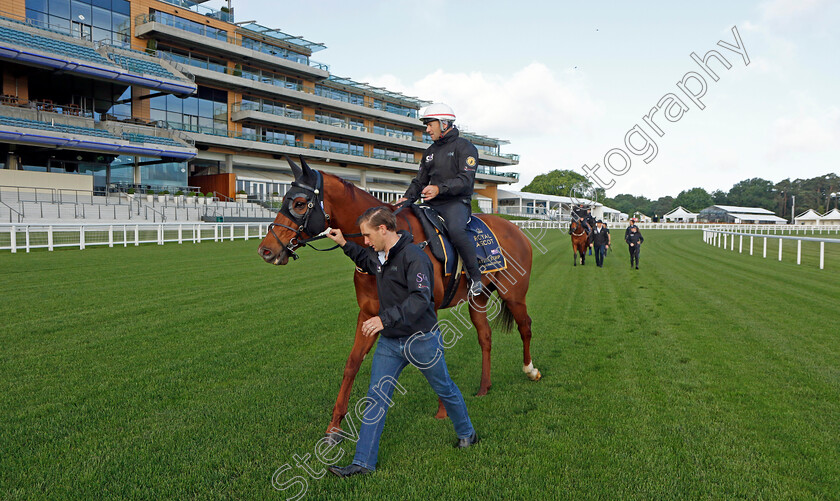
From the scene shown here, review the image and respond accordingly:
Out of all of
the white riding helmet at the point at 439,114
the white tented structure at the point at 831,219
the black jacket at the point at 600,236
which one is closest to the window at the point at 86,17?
the black jacket at the point at 600,236

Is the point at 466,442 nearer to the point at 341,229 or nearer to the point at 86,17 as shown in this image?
the point at 341,229

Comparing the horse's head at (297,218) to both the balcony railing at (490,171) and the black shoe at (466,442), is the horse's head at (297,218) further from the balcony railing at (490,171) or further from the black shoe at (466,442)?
the balcony railing at (490,171)

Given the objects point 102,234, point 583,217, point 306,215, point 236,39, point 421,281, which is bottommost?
point 102,234

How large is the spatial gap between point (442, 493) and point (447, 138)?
9.76ft

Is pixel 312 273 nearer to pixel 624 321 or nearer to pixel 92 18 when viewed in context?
pixel 624 321

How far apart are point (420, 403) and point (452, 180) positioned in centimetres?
201

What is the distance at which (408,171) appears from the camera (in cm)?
6362

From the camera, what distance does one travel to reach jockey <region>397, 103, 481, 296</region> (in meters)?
4.51

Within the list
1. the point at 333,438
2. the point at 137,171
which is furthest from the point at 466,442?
the point at 137,171

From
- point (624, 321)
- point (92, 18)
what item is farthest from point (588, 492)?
point (92, 18)

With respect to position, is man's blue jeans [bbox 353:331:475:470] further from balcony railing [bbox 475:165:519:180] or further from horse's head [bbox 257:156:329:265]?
balcony railing [bbox 475:165:519:180]

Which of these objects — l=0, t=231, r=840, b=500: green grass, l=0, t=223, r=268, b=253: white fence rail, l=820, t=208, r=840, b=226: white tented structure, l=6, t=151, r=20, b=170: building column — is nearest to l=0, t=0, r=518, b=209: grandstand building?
l=6, t=151, r=20, b=170: building column

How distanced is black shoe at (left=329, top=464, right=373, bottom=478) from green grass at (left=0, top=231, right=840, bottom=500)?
0.07 m

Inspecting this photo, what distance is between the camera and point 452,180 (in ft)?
14.9
